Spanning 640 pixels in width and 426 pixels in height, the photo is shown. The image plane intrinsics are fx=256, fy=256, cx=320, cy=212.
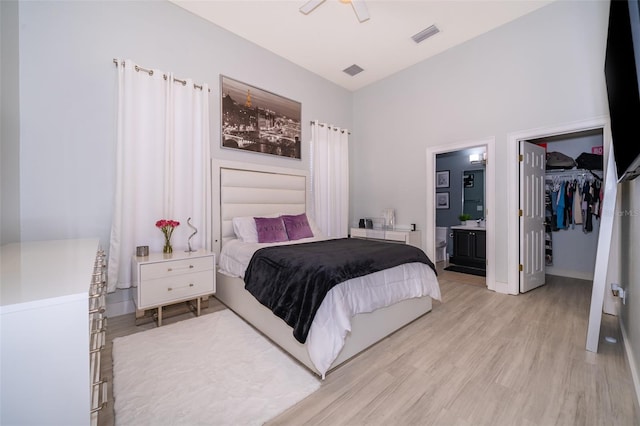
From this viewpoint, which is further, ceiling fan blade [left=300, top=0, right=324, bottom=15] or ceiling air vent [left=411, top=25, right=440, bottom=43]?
ceiling air vent [left=411, top=25, right=440, bottom=43]

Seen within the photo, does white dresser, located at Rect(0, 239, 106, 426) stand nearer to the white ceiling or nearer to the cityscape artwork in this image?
the cityscape artwork

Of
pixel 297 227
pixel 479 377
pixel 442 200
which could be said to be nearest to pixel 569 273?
pixel 442 200

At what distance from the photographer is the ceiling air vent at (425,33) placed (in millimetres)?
3414

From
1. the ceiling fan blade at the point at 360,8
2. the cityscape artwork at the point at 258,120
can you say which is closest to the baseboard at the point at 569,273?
the cityscape artwork at the point at 258,120

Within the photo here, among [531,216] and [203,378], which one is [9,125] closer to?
[203,378]

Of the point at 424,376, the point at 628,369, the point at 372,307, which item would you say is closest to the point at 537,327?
the point at 628,369

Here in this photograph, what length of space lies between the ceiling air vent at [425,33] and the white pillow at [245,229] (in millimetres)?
3387

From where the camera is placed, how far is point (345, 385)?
5.44ft

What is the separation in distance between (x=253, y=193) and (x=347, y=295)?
7.38 ft

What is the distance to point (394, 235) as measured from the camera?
13.8 ft

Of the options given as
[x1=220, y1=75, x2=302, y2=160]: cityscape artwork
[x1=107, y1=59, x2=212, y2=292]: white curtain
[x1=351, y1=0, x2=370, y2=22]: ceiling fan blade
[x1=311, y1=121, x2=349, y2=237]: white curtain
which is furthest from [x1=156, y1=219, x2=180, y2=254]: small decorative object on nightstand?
[x1=351, y1=0, x2=370, y2=22]: ceiling fan blade

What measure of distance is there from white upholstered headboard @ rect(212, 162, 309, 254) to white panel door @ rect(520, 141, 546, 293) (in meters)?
3.05

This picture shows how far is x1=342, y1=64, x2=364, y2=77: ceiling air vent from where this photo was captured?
436 centimetres

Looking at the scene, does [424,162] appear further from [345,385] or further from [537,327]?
[345,385]
